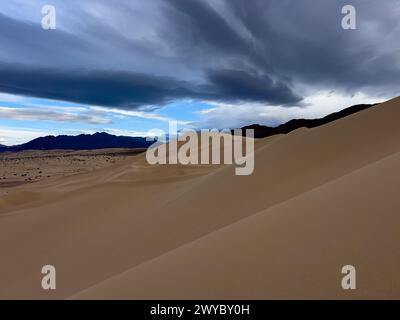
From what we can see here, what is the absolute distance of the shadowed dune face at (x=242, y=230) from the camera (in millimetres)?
2676

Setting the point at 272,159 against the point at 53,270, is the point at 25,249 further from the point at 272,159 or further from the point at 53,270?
the point at 272,159

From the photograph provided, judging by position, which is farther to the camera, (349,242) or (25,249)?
(25,249)

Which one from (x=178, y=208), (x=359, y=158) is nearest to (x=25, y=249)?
(x=178, y=208)

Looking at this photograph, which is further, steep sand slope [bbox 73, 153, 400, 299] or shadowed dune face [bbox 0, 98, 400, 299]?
shadowed dune face [bbox 0, 98, 400, 299]

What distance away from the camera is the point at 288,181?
6582mm

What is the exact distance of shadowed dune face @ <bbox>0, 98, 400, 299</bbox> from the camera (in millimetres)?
2676

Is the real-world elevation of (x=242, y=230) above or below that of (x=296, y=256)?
above

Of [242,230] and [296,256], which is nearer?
[296,256]

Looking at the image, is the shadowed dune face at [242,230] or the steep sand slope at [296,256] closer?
the steep sand slope at [296,256]

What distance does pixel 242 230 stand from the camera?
3.82 meters
